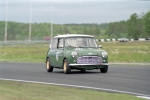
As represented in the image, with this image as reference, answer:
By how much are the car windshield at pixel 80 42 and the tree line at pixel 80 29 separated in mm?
70881

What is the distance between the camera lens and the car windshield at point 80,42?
23594 millimetres

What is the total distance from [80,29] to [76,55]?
84.9 m

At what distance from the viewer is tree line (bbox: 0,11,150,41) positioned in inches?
4237

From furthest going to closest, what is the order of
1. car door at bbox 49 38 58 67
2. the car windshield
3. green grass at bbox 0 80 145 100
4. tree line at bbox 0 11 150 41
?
tree line at bbox 0 11 150 41, car door at bbox 49 38 58 67, the car windshield, green grass at bbox 0 80 145 100

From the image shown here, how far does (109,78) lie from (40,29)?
109288 millimetres

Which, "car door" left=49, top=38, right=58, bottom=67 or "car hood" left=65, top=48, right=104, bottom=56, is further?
"car door" left=49, top=38, right=58, bottom=67

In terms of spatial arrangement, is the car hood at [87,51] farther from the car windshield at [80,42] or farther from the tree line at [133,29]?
the tree line at [133,29]

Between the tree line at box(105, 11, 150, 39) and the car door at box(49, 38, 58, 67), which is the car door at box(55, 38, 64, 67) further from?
the tree line at box(105, 11, 150, 39)

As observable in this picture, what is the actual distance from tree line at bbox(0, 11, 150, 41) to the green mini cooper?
231 feet

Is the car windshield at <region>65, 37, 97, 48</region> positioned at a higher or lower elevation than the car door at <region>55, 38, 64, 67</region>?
higher

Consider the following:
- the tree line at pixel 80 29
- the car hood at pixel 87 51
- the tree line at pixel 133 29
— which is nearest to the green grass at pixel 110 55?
the car hood at pixel 87 51

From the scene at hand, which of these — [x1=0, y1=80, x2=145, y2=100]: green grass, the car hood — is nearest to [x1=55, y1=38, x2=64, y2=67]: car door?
the car hood

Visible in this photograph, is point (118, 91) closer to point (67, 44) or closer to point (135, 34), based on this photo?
point (67, 44)

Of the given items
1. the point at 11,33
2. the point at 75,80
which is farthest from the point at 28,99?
the point at 11,33
